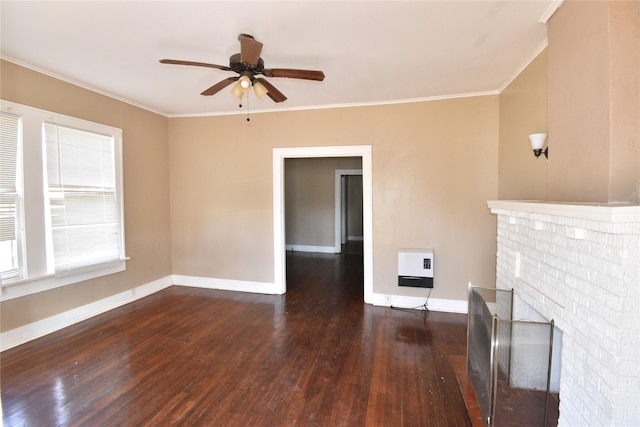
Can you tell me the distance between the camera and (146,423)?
1887 millimetres

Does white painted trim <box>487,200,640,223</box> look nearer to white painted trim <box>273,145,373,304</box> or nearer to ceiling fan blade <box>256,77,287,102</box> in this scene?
ceiling fan blade <box>256,77,287,102</box>

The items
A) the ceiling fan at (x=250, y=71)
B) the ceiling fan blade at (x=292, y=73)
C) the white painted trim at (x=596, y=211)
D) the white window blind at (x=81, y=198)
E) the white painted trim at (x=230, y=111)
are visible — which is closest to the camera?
the white painted trim at (x=596, y=211)

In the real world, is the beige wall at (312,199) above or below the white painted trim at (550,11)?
below

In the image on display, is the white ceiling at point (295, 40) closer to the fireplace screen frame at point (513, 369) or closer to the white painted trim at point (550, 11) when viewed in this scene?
the white painted trim at point (550, 11)

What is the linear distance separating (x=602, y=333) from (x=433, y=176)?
2608mm

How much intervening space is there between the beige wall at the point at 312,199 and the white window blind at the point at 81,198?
425cm

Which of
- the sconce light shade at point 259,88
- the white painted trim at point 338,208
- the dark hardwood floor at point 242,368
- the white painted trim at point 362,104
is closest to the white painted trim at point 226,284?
the dark hardwood floor at point 242,368

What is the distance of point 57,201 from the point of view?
3.10 m

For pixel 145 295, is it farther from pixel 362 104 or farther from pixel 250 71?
pixel 362 104

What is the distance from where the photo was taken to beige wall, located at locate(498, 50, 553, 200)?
2.44 meters

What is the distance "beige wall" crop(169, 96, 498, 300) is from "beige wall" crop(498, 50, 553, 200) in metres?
0.22

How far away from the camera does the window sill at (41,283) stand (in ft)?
8.93

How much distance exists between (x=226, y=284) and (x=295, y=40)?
347cm

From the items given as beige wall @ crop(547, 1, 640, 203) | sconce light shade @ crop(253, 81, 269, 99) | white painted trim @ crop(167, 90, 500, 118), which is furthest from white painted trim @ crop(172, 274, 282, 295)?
beige wall @ crop(547, 1, 640, 203)
